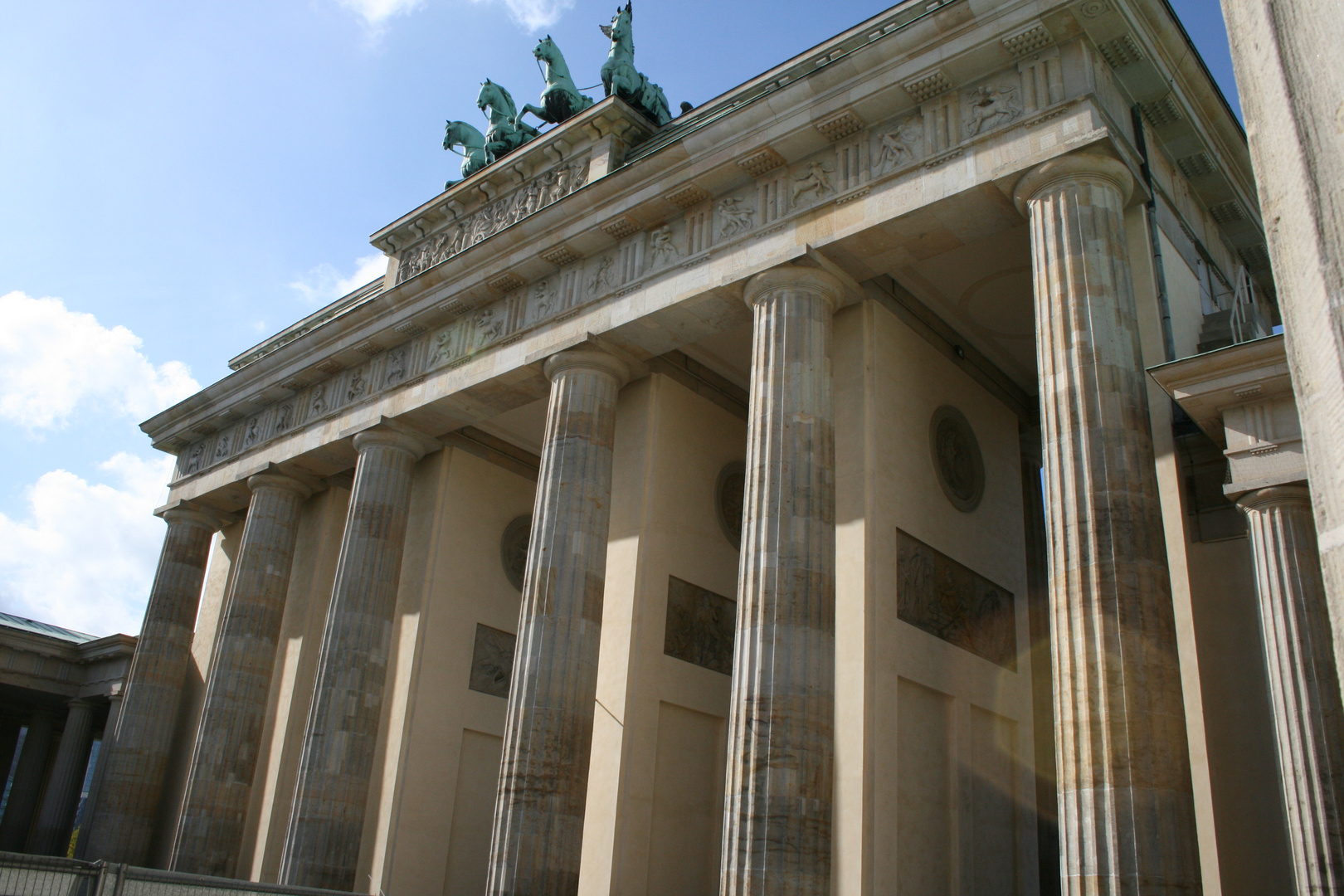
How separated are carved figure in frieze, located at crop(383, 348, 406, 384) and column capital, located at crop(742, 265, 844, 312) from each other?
8.55m

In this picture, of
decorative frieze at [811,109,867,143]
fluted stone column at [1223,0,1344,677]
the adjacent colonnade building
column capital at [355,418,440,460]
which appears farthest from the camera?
column capital at [355,418,440,460]

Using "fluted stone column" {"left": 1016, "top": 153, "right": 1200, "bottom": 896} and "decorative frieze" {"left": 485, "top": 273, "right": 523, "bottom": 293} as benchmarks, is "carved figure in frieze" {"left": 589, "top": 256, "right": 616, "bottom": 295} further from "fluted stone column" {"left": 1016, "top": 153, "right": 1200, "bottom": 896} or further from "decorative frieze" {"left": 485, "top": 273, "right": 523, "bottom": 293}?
"fluted stone column" {"left": 1016, "top": 153, "right": 1200, "bottom": 896}

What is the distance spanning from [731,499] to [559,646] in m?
5.07

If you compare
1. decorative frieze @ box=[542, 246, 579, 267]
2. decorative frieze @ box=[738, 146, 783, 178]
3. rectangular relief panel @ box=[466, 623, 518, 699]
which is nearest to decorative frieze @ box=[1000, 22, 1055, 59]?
decorative frieze @ box=[738, 146, 783, 178]

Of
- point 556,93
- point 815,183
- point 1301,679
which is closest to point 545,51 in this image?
point 556,93

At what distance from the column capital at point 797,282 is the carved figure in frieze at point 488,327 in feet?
18.8

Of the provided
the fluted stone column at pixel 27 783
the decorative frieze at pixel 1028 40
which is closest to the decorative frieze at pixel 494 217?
the decorative frieze at pixel 1028 40

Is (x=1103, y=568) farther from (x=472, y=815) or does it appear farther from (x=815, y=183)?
(x=472, y=815)

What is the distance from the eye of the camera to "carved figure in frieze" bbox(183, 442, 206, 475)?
26656 millimetres

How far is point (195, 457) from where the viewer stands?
26891mm

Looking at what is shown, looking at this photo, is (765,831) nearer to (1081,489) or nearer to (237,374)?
(1081,489)

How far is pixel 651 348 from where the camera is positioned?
1762cm

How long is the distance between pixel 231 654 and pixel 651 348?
1172cm

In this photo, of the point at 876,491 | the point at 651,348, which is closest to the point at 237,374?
the point at 651,348
